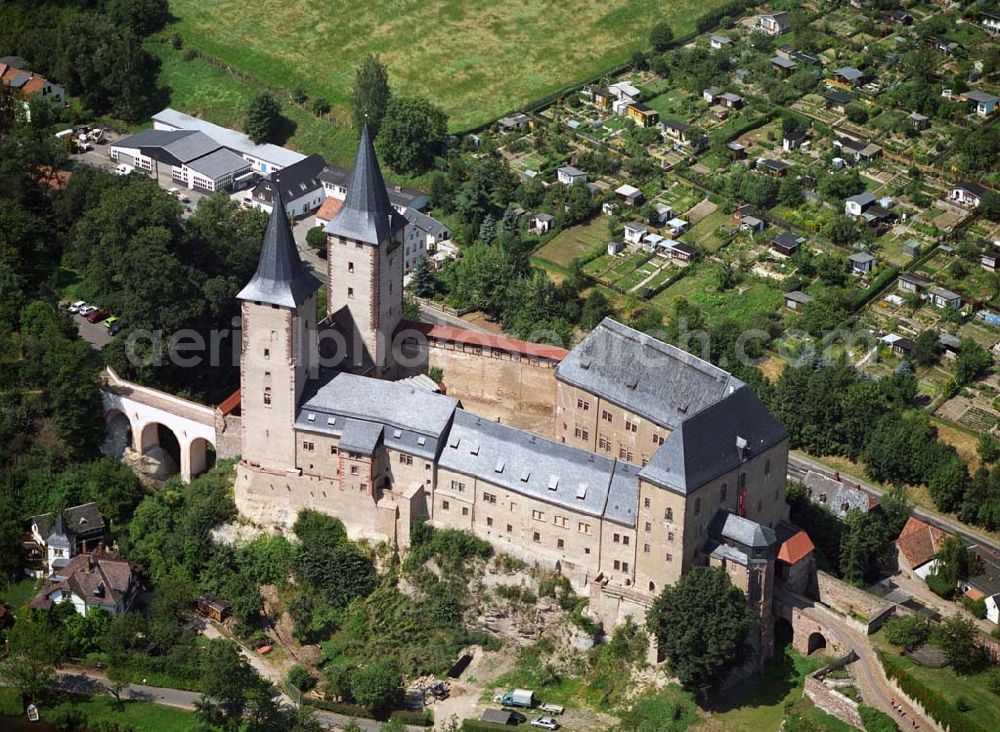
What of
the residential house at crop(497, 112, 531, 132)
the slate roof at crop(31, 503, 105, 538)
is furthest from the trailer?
the residential house at crop(497, 112, 531, 132)

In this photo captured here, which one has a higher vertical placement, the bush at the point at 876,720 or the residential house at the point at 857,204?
the residential house at the point at 857,204

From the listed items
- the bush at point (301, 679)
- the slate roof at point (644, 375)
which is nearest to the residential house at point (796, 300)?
the slate roof at point (644, 375)

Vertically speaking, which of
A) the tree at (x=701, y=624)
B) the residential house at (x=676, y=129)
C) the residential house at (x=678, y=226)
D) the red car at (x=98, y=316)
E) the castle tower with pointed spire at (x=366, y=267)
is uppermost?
the castle tower with pointed spire at (x=366, y=267)

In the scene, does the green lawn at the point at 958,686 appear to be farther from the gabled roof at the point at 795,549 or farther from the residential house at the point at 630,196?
the residential house at the point at 630,196

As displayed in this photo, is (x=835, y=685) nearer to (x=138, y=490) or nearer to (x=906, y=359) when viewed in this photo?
(x=906, y=359)

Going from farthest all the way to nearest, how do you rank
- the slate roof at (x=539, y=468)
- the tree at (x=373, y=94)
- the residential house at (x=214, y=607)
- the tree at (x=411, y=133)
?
1. the tree at (x=373, y=94)
2. the tree at (x=411, y=133)
3. the residential house at (x=214, y=607)
4. the slate roof at (x=539, y=468)

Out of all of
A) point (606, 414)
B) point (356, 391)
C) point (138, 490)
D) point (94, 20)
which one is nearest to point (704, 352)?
point (606, 414)

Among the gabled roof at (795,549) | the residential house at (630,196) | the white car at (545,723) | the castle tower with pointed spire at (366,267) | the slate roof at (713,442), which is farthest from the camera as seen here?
the residential house at (630,196)
